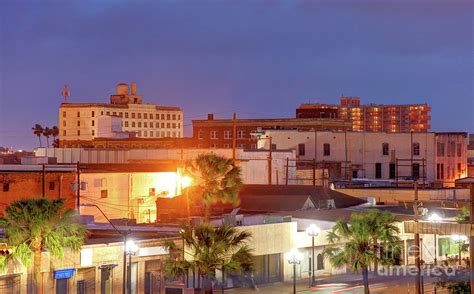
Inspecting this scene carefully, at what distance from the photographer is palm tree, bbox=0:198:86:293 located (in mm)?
39906

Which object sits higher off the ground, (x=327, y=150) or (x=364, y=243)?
(x=327, y=150)

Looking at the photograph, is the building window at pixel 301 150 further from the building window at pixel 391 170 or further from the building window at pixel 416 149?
the building window at pixel 416 149

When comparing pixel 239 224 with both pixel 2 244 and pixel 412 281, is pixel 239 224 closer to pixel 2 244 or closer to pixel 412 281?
pixel 412 281

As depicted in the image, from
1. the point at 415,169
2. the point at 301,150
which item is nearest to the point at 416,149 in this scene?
the point at 415,169

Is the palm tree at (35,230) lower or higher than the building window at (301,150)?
lower

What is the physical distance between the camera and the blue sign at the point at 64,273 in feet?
146

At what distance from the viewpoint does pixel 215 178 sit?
56.2 metres

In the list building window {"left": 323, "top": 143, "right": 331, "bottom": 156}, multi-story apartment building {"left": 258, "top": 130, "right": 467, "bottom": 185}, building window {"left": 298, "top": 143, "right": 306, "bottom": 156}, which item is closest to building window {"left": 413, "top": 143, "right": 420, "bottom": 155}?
multi-story apartment building {"left": 258, "top": 130, "right": 467, "bottom": 185}

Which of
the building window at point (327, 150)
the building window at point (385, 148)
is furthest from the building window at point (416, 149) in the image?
the building window at point (327, 150)

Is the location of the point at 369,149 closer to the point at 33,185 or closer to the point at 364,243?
the point at 33,185

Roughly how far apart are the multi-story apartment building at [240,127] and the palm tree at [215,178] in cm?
9732

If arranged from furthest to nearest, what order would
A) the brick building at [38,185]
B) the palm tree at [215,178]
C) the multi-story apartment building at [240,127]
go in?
the multi-story apartment building at [240,127]
the brick building at [38,185]
the palm tree at [215,178]

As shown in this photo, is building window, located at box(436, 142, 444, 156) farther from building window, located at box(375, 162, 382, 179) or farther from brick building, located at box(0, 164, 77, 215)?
brick building, located at box(0, 164, 77, 215)

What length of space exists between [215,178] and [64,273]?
13.8m
